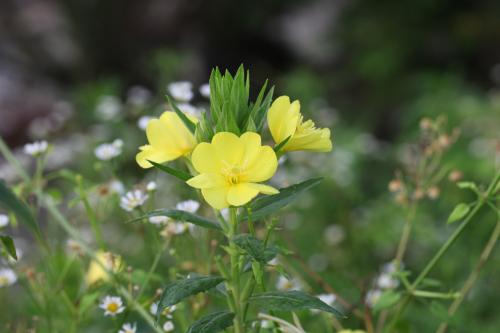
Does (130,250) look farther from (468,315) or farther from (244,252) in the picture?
(244,252)

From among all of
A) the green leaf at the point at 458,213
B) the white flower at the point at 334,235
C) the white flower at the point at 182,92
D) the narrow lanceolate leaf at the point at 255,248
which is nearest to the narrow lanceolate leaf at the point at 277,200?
the narrow lanceolate leaf at the point at 255,248

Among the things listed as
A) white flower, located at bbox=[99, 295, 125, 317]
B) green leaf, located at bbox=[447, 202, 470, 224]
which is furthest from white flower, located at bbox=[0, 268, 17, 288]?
green leaf, located at bbox=[447, 202, 470, 224]

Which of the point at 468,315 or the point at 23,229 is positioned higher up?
the point at 468,315

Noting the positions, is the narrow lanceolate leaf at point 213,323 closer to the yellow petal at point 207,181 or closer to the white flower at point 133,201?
the yellow petal at point 207,181

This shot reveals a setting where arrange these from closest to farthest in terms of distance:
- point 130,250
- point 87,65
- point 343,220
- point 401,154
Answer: point 343,220 < point 130,250 < point 401,154 < point 87,65

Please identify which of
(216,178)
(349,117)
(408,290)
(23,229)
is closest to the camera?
(216,178)

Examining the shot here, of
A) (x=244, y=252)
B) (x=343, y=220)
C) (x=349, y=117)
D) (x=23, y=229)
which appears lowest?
(x=23, y=229)

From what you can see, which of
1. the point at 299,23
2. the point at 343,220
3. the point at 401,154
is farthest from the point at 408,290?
the point at 299,23

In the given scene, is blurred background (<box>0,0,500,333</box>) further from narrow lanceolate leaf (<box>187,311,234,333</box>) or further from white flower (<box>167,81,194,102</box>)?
narrow lanceolate leaf (<box>187,311,234,333</box>)
